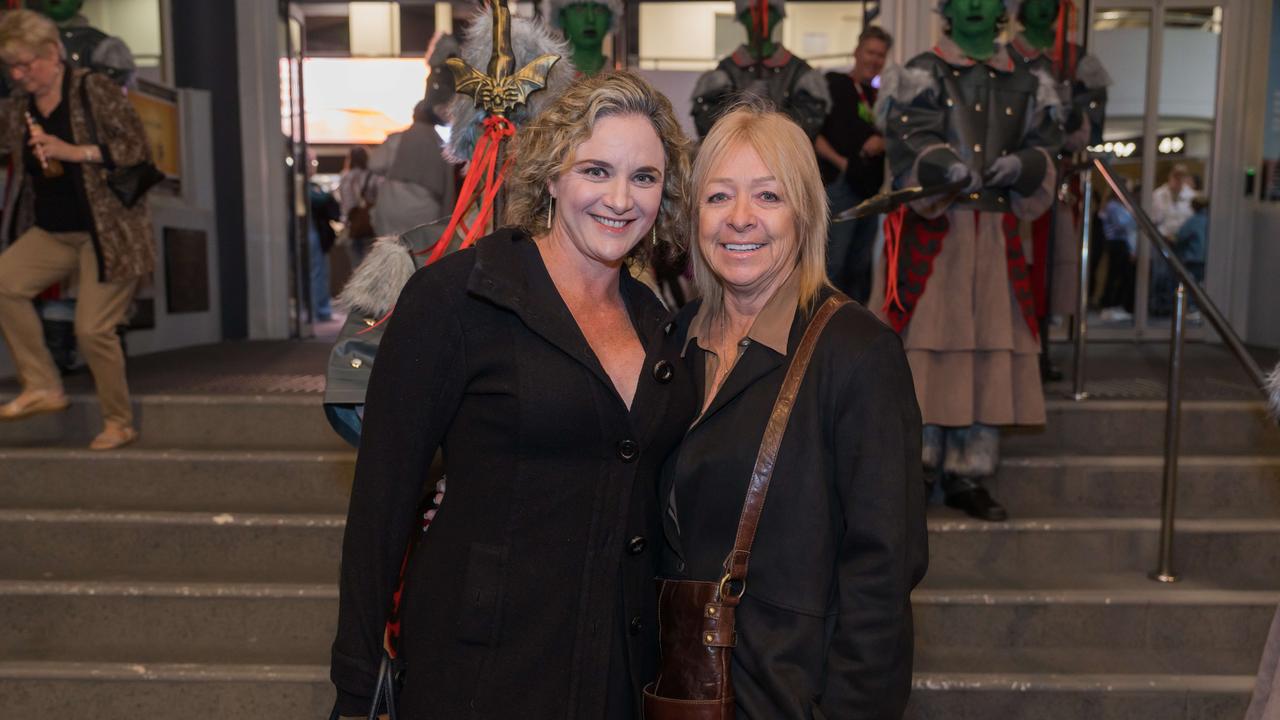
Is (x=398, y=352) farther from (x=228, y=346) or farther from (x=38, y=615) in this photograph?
(x=228, y=346)

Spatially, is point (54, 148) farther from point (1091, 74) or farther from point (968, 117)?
point (1091, 74)

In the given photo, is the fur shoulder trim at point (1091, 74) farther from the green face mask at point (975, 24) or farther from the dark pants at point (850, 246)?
the green face mask at point (975, 24)

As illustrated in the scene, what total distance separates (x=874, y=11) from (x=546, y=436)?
246 inches

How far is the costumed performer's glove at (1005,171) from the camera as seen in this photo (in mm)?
3566

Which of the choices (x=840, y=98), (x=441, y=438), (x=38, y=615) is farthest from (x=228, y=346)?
(x=441, y=438)

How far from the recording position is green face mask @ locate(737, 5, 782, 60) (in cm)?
512

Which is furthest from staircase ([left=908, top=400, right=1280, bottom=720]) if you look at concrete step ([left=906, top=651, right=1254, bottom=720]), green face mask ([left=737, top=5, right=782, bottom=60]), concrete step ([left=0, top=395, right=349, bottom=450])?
concrete step ([left=0, top=395, right=349, bottom=450])

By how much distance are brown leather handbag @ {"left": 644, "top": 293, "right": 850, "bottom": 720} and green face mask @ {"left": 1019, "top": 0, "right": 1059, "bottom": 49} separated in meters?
4.13

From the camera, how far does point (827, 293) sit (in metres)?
1.73

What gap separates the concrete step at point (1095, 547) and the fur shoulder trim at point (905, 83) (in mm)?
1555

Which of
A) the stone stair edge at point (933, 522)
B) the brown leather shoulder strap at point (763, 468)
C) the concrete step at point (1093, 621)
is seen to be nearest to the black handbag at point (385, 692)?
the brown leather shoulder strap at point (763, 468)

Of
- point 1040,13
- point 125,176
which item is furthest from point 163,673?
point 1040,13

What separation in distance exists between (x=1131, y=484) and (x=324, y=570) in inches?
120

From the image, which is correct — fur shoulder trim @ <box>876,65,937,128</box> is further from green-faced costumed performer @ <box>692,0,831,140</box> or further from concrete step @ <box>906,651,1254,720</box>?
concrete step @ <box>906,651,1254,720</box>
